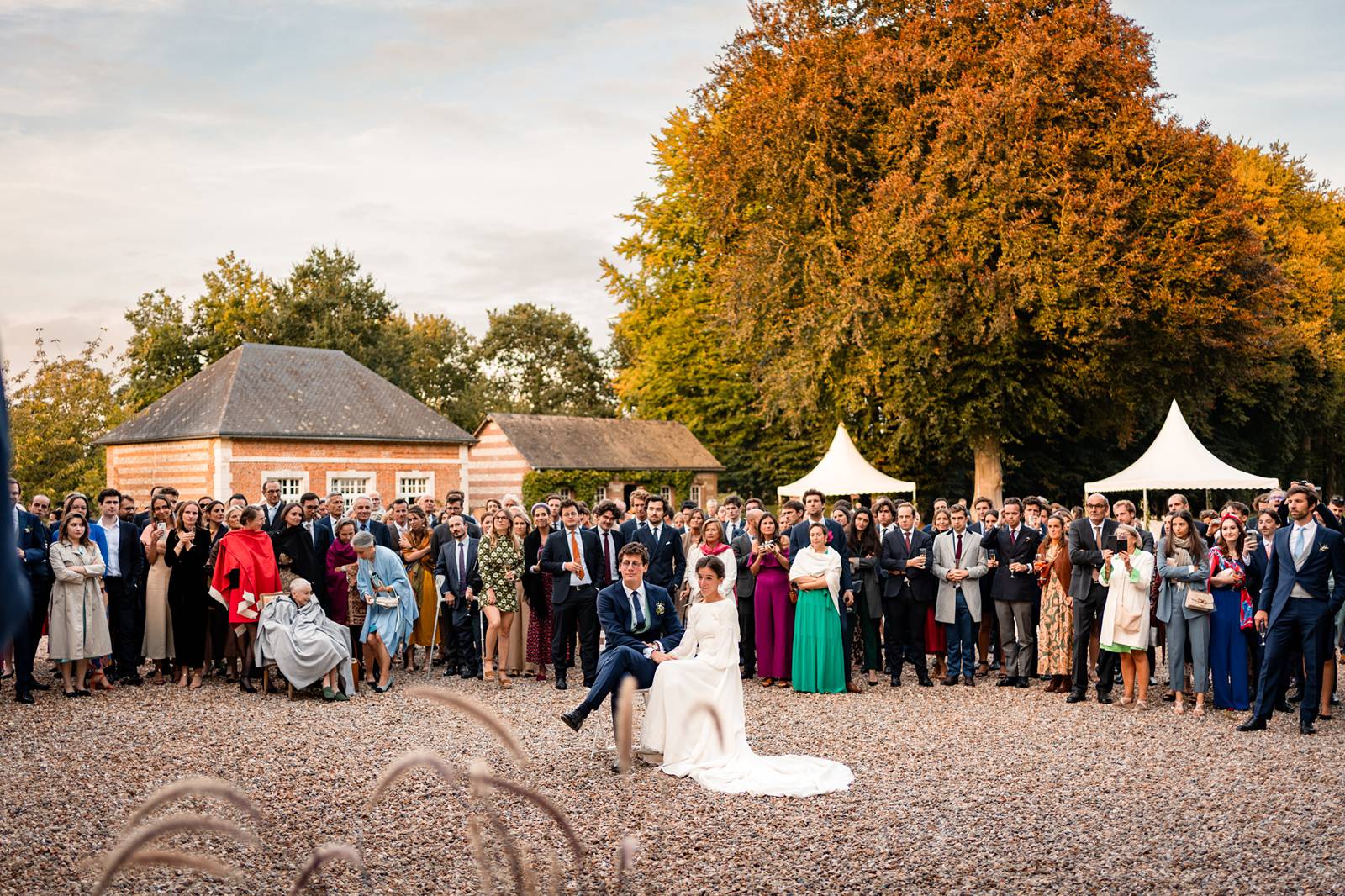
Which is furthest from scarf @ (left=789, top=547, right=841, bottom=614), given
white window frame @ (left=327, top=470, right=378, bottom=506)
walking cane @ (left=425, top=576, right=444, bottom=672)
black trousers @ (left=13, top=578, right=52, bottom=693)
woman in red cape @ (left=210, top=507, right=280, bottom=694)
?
white window frame @ (left=327, top=470, right=378, bottom=506)

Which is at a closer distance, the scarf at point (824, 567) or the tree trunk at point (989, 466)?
the scarf at point (824, 567)

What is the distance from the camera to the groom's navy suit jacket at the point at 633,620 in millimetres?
8898

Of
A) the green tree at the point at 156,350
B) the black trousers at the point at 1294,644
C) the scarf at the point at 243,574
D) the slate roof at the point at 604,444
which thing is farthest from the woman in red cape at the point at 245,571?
the green tree at the point at 156,350

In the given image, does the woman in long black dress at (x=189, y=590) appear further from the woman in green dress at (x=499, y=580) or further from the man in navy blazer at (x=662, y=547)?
the man in navy blazer at (x=662, y=547)

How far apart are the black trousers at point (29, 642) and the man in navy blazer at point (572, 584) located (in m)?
4.83

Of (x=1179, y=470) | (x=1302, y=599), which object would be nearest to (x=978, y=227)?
(x=1179, y=470)

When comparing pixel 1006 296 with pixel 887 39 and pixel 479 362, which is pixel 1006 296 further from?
pixel 479 362

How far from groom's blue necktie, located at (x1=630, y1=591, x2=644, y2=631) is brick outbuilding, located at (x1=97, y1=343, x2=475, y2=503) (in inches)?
939

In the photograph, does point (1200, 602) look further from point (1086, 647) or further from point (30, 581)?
point (30, 581)

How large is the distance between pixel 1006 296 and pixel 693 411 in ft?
58.2

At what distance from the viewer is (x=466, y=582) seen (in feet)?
41.1

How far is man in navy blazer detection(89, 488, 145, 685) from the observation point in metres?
11.5

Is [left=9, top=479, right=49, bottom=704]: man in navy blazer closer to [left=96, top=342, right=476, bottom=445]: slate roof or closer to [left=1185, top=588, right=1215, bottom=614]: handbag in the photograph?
[left=1185, top=588, right=1215, bottom=614]: handbag

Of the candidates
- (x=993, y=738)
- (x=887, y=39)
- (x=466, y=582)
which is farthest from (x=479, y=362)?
(x=993, y=738)
